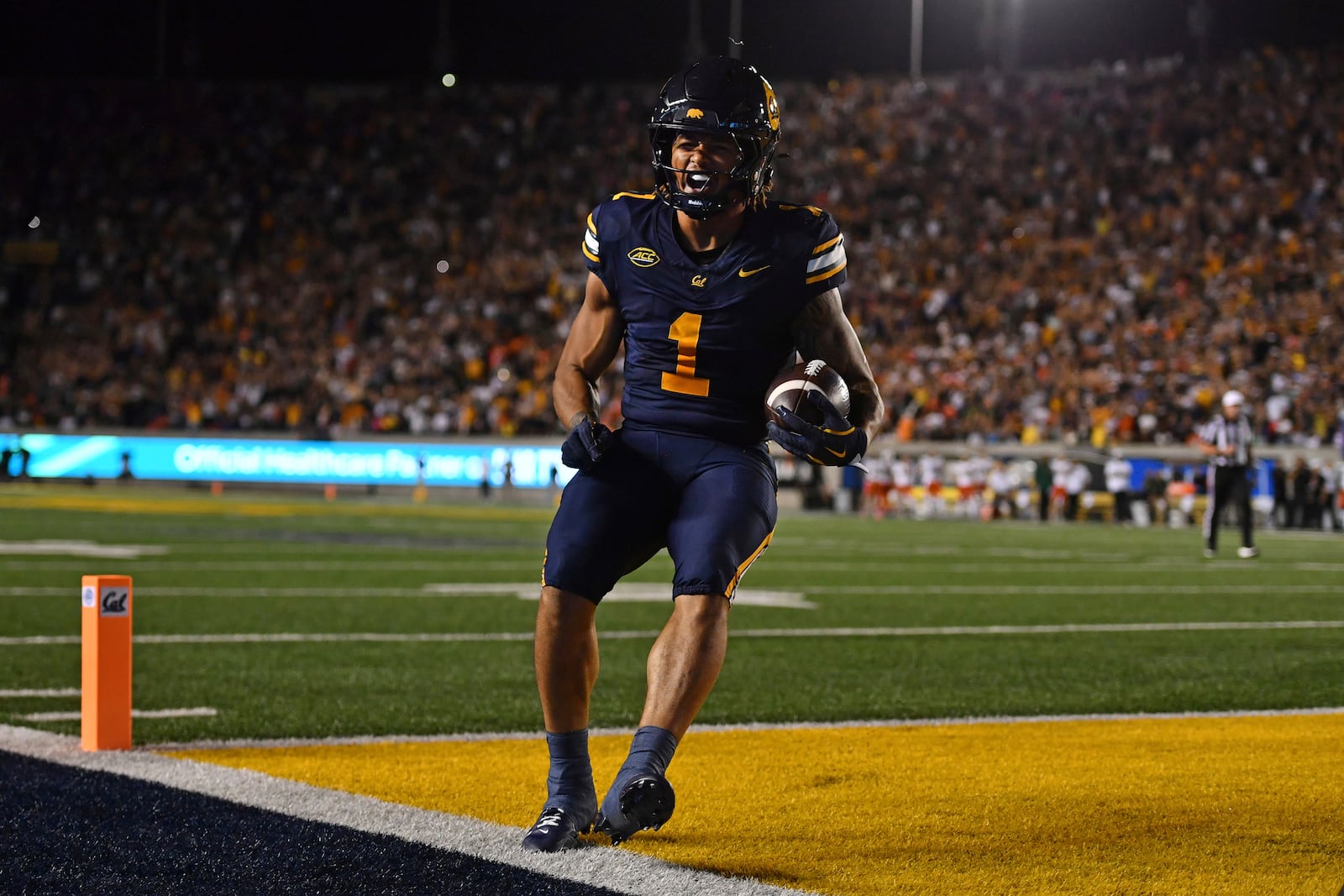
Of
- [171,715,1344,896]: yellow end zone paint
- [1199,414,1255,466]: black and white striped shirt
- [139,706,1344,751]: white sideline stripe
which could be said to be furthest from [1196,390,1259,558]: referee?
[171,715,1344,896]: yellow end zone paint

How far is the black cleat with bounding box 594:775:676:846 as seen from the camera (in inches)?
136

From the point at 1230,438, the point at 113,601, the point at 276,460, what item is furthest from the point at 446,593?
the point at 276,460

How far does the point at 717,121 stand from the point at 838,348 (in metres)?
0.67

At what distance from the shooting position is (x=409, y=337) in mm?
35156

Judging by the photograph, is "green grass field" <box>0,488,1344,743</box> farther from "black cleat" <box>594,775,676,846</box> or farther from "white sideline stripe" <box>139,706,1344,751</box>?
"black cleat" <box>594,775,676,846</box>

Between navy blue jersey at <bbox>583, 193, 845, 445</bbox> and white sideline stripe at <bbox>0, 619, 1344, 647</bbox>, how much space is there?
4680 millimetres

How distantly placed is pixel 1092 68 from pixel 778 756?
107 feet

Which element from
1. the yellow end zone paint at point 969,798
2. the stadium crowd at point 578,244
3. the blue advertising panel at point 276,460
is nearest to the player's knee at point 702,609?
the yellow end zone paint at point 969,798

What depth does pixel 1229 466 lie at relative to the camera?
16.8 m

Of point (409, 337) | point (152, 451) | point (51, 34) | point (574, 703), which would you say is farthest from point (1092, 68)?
point (574, 703)

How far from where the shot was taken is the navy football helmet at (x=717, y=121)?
402 centimetres

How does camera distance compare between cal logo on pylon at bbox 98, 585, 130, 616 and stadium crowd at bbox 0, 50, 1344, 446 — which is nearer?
cal logo on pylon at bbox 98, 585, 130, 616

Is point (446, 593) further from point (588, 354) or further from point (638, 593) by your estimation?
point (588, 354)

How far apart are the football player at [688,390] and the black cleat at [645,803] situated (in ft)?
0.84
